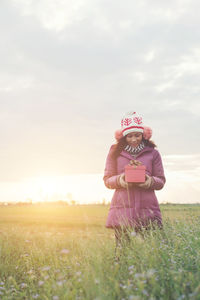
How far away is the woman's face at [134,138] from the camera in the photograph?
5164 mm

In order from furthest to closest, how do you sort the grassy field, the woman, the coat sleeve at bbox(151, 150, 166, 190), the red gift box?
1. the coat sleeve at bbox(151, 150, 166, 190)
2. the woman
3. the red gift box
4. the grassy field

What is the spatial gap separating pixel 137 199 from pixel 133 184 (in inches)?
8.1

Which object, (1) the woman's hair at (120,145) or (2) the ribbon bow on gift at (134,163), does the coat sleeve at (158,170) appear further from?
(2) the ribbon bow on gift at (134,163)

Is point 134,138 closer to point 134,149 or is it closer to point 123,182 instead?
point 134,149

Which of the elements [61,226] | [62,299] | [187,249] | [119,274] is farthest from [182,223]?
[61,226]

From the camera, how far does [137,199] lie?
4887 mm

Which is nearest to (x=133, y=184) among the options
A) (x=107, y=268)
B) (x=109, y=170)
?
(x=109, y=170)

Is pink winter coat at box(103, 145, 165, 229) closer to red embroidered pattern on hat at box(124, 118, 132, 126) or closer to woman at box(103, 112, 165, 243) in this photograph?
woman at box(103, 112, 165, 243)

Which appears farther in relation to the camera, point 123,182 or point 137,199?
point 137,199

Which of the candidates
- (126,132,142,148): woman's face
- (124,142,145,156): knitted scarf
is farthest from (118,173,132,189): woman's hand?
(126,132,142,148): woman's face

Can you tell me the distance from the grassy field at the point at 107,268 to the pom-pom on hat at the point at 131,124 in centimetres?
131

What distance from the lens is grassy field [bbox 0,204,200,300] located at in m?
3.26

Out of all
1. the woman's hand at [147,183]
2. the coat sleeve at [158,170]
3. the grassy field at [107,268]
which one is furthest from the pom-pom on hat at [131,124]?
the grassy field at [107,268]

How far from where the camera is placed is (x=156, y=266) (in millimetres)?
3707
